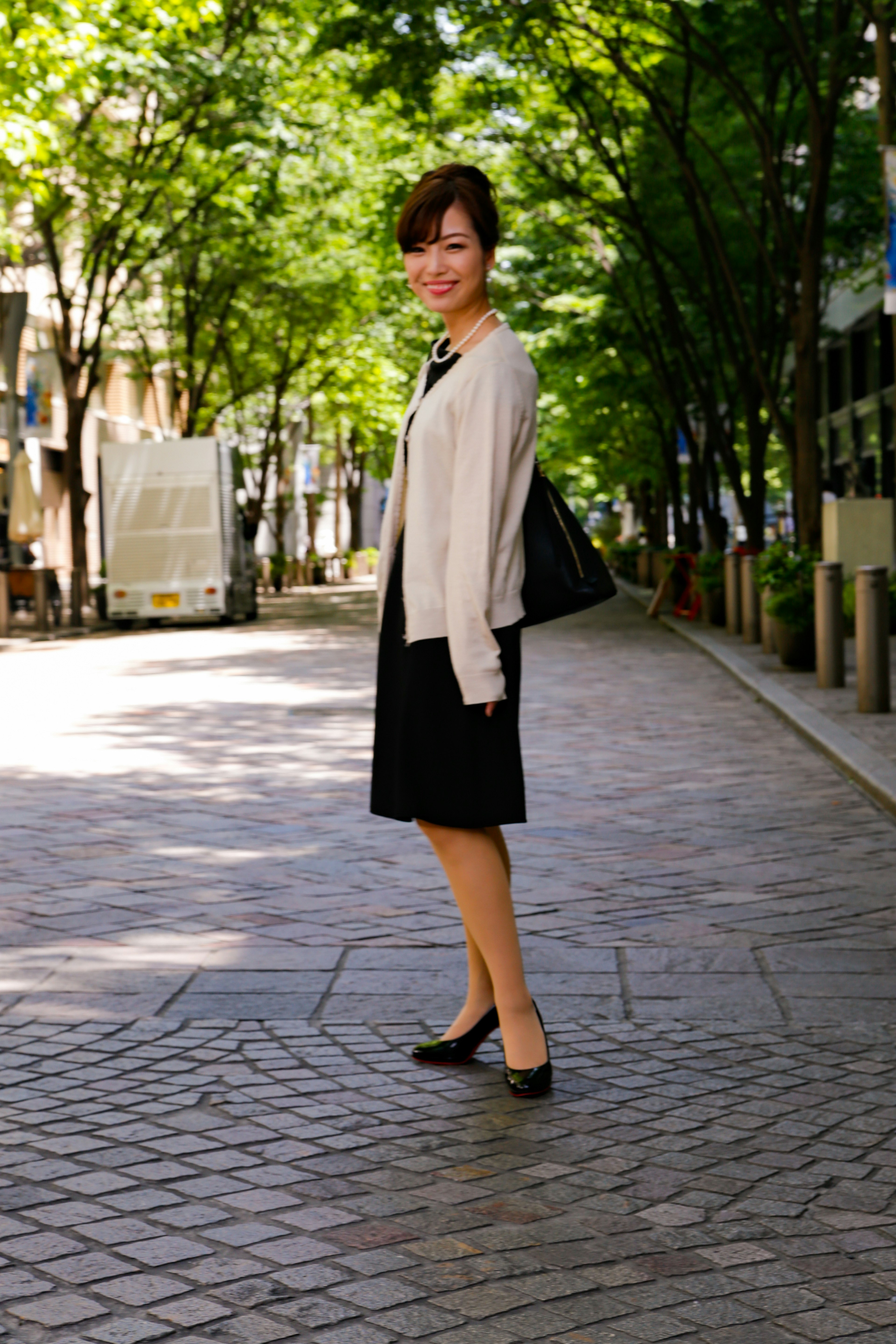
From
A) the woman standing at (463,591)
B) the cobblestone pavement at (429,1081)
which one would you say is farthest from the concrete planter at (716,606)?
the woman standing at (463,591)

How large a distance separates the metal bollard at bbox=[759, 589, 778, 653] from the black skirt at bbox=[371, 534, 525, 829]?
40.8 ft

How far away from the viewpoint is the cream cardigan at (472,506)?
12.5 ft

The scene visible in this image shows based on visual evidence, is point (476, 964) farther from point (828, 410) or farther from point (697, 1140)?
point (828, 410)

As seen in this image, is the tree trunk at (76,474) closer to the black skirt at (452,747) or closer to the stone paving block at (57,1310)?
the black skirt at (452,747)

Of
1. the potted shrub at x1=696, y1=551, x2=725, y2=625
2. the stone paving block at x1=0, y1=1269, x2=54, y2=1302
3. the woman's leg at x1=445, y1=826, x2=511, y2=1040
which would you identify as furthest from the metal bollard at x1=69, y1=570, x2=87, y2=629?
the stone paving block at x1=0, y1=1269, x2=54, y2=1302

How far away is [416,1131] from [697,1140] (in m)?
0.61

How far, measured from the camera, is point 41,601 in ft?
83.9

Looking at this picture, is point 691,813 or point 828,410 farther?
point 828,410

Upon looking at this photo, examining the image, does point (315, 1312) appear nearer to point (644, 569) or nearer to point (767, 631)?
point (767, 631)

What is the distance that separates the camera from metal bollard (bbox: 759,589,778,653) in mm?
16344

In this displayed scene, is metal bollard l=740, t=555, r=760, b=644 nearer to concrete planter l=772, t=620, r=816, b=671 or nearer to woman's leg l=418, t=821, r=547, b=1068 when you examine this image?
concrete planter l=772, t=620, r=816, b=671

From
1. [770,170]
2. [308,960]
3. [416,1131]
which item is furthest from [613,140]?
[416,1131]

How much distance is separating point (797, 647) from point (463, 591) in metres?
11.8

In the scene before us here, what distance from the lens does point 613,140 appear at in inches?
873
